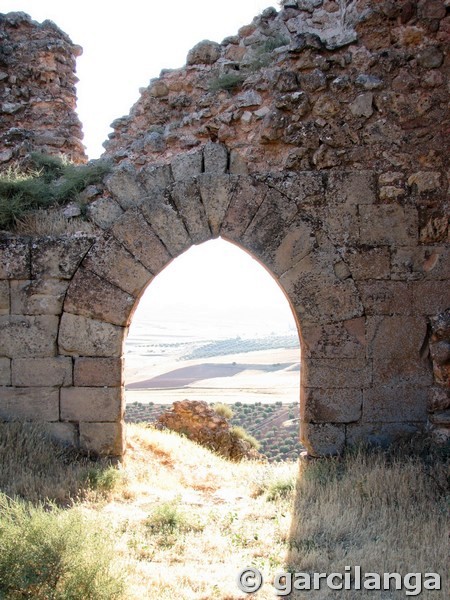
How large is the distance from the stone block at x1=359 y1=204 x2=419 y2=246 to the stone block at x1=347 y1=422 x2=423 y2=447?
67.2 inches

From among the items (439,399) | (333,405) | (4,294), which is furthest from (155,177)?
(439,399)

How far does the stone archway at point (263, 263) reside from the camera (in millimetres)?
5430

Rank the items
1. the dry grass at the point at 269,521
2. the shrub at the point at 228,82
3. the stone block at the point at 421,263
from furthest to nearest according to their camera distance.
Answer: the shrub at the point at 228,82
the stone block at the point at 421,263
the dry grass at the point at 269,521

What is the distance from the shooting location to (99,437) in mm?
5465

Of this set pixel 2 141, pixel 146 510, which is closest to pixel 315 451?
pixel 146 510

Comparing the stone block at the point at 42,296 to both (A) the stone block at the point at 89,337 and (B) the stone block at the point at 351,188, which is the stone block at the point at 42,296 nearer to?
(A) the stone block at the point at 89,337

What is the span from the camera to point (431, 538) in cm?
386

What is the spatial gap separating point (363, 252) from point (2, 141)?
4.43 m

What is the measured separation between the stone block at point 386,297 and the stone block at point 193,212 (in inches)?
60.9

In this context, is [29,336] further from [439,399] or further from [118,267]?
[439,399]

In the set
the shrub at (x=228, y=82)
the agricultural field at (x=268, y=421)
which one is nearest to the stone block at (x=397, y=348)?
the shrub at (x=228, y=82)

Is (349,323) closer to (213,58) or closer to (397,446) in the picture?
(397,446)
